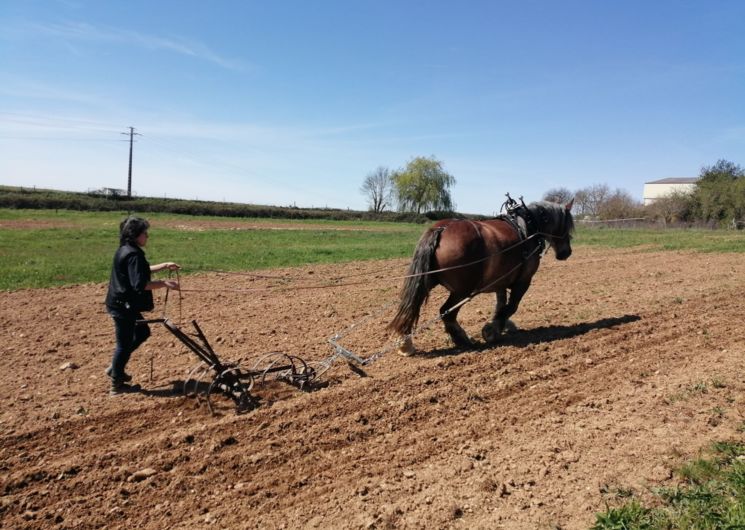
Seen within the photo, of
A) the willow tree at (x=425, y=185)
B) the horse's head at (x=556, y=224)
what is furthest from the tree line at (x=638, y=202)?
the horse's head at (x=556, y=224)

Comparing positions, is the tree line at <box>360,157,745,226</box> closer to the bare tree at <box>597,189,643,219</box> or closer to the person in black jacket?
the bare tree at <box>597,189,643,219</box>

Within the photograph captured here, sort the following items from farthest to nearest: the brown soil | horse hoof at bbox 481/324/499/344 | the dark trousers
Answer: horse hoof at bbox 481/324/499/344 < the dark trousers < the brown soil

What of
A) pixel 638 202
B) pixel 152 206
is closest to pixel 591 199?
pixel 638 202

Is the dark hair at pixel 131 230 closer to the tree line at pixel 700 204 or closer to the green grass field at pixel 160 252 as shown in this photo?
the green grass field at pixel 160 252

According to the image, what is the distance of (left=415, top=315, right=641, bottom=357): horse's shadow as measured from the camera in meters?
7.09

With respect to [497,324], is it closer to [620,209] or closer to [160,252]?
[160,252]

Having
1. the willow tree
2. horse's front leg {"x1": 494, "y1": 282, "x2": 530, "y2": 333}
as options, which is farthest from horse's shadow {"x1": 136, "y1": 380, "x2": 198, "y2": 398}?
the willow tree

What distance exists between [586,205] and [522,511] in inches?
2926

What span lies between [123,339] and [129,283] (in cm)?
63

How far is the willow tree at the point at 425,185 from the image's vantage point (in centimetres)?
7600

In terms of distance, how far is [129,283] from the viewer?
530 cm

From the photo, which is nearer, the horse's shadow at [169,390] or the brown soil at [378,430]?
the brown soil at [378,430]

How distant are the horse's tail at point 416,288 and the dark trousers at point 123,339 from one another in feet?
10.5

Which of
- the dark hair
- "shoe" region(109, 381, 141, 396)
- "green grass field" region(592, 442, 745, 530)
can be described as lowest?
"shoe" region(109, 381, 141, 396)
